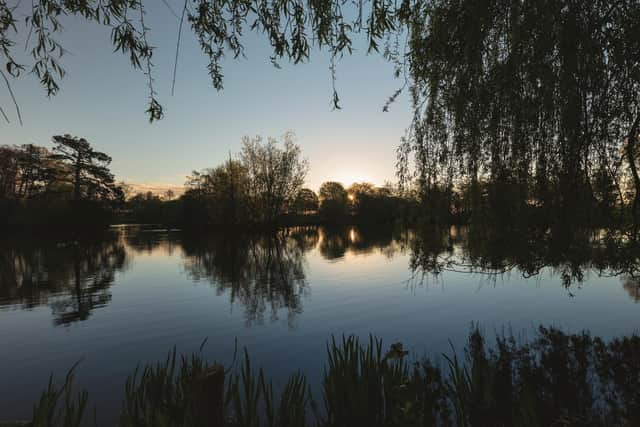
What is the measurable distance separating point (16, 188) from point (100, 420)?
204 ft

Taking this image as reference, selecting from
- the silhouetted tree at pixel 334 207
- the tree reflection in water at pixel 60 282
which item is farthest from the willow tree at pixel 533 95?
the silhouetted tree at pixel 334 207

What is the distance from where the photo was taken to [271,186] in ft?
154

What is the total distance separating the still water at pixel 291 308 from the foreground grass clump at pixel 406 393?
1.00m

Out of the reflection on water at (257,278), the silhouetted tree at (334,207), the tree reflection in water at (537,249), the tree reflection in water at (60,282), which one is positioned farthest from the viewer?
the silhouetted tree at (334,207)

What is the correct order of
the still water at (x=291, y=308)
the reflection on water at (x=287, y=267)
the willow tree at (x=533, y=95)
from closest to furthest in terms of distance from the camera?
1. the willow tree at (x=533, y=95)
2. the reflection on water at (x=287, y=267)
3. the still water at (x=291, y=308)

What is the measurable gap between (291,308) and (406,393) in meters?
7.44

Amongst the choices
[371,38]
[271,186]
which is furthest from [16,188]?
[371,38]

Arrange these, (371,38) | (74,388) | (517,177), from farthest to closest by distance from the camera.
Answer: (74,388) → (517,177) → (371,38)

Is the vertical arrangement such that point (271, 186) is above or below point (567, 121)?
above

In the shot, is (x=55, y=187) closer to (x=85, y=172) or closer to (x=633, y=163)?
(x=85, y=172)

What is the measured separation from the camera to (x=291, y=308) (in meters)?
10.6

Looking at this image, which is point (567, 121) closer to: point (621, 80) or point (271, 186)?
point (621, 80)

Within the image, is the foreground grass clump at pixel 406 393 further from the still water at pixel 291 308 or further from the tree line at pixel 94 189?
the tree line at pixel 94 189

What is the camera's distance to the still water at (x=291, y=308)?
468 cm
